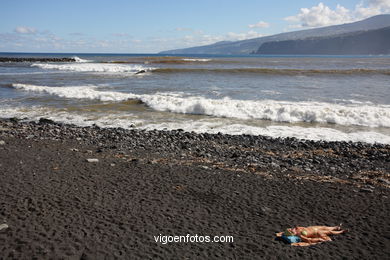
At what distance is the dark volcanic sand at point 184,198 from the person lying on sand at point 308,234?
0.12 metres

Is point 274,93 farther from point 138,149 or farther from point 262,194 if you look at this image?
point 262,194

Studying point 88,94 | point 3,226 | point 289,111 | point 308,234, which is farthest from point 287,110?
point 88,94

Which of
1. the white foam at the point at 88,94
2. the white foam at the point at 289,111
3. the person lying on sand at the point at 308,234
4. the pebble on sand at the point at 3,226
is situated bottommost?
the person lying on sand at the point at 308,234

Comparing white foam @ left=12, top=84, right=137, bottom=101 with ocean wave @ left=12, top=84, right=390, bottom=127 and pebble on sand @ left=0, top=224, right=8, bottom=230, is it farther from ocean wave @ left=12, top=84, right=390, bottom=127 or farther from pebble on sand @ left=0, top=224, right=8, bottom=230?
pebble on sand @ left=0, top=224, right=8, bottom=230

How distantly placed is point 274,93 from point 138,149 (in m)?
13.0

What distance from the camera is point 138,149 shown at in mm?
8484

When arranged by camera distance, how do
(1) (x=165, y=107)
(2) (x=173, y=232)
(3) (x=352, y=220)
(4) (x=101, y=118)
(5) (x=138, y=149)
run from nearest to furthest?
(2) (x=173, y=232), (3) (x=352, y=220), (5) (x=138, y=149), (4) (x=101, y=118), (1) (x=165, y=107)

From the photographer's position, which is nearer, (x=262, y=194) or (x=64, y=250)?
(x=64, y=250)

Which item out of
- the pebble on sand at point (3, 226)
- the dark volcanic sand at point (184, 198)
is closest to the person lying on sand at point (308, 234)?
the dark volcanic sand at point (184, 198)

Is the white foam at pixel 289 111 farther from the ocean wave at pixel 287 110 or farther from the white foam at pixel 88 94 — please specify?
the white foam at pixel 88 94

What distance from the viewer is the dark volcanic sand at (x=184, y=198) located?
4043 millimetres

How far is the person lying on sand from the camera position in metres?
4.16


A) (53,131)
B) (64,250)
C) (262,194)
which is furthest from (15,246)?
(53,131)

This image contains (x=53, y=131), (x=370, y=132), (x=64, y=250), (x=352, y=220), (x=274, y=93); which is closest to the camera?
(x=64, y=250)
